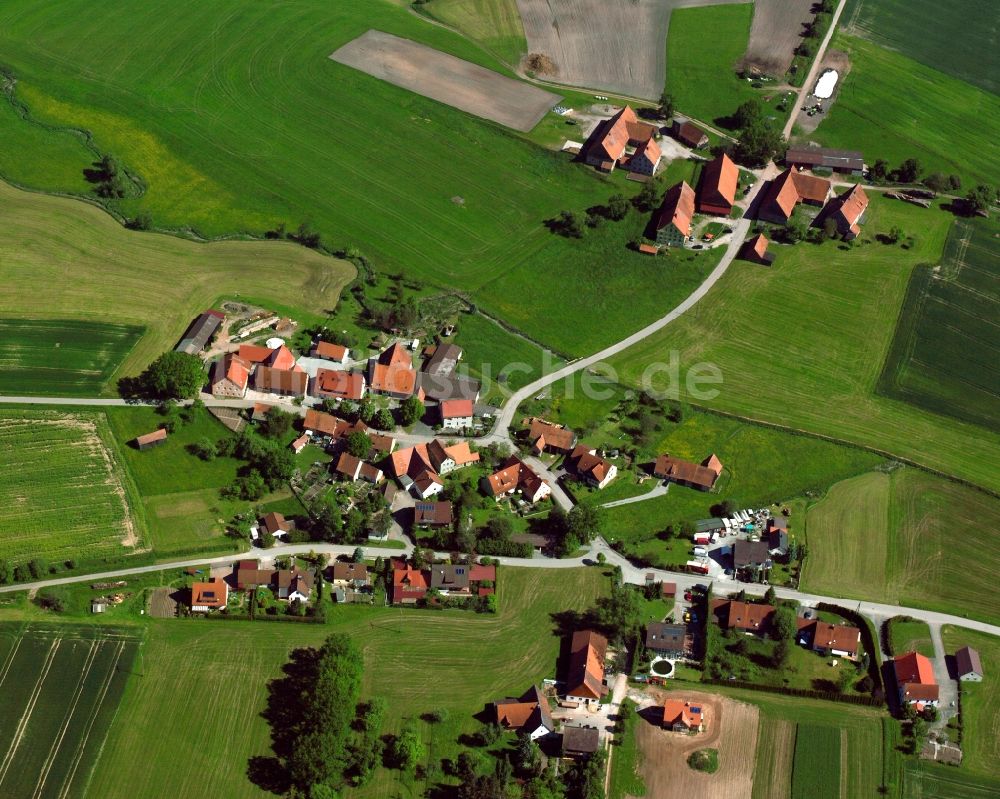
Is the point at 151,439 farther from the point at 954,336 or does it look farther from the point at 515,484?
the point at 954,336

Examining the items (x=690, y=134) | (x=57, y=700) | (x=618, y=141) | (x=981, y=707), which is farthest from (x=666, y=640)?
(x=690, y=134)

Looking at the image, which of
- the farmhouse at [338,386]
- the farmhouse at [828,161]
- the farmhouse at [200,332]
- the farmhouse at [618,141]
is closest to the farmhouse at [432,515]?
the farmhouse at [338,386]

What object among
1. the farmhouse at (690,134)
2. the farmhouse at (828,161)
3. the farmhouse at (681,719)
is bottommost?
the farmhouse at (681,719)

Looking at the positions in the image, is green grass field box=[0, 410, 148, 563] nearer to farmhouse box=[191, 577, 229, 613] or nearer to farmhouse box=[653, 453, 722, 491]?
farmhouse box=[191, 577, 229, 613]

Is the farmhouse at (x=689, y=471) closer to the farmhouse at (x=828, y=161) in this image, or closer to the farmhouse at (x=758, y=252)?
the farmhouse at (x=758, y=252)

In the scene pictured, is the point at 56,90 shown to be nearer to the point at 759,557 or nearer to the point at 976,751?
the point at 759,557

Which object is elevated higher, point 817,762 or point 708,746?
point 708,746
